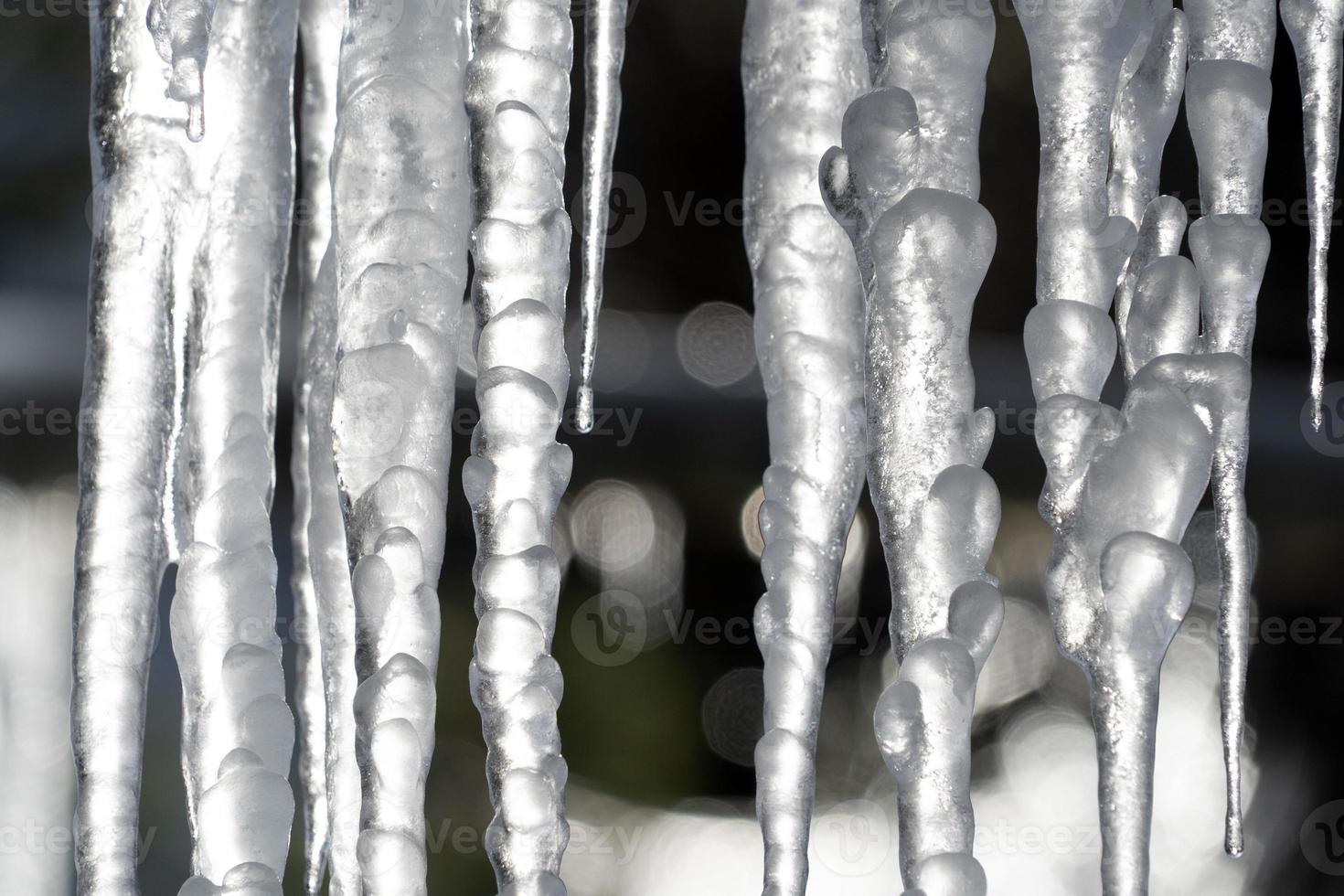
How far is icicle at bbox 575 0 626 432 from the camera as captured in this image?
49 cm

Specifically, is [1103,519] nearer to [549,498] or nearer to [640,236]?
[549,498]

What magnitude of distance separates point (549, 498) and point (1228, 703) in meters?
0.24

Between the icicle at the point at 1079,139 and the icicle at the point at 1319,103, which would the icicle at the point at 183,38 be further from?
the icicle at the point at 1319,103

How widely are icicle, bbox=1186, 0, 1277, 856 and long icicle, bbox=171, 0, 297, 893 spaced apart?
0.33 meters

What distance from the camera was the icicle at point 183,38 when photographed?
1.46 ft

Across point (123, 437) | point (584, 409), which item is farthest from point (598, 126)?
point (123, 437)

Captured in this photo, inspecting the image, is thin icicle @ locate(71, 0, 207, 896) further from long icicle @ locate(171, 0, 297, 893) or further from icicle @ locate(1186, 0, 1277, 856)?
icicle @ locate(1186, 0, 1277, 856)

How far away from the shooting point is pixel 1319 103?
475 mm

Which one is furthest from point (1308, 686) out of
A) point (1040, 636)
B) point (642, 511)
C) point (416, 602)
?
point (416, 602)

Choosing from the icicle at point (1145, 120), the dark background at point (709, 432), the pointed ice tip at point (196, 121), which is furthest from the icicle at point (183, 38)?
the dark background at point (709, 432)

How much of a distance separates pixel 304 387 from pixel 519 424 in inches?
Answer: 6.9

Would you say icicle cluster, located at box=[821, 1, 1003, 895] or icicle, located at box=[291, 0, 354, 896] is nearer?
icicle cluster, located at box=[821, 1, 1003, 895]

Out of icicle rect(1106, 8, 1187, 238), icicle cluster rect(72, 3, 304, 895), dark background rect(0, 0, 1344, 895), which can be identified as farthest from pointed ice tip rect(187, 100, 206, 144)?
dark background rect(0, 0, 1344, 895)

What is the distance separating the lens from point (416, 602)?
1.40ft
